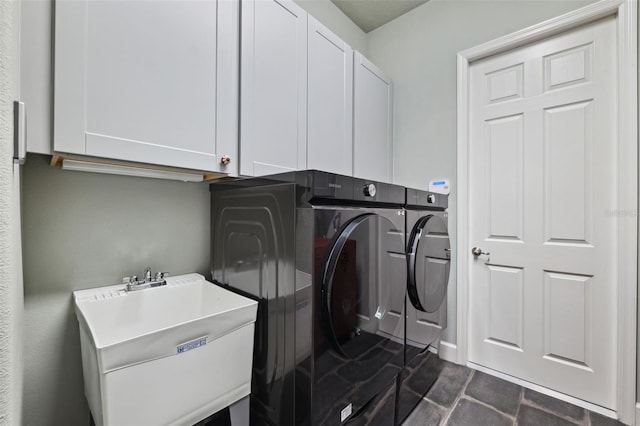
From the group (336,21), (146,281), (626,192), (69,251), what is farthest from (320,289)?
(336,21)

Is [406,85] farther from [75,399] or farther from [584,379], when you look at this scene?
[75,399]

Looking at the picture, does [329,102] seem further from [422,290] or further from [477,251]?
[477,251]

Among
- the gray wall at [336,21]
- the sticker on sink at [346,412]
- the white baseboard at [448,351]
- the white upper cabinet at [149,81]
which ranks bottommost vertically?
the white baseboard at [448,351]

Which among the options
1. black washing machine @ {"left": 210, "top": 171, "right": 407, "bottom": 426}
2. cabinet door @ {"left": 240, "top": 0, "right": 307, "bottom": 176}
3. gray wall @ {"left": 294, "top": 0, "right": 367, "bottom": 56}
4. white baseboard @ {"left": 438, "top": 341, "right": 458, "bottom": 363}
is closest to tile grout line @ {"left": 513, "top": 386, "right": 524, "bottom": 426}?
white baseboard @ {"left": 438, "top": 341, "right": 458, "bottom": 363}

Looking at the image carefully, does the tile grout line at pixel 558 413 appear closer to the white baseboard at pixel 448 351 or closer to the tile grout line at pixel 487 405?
the tile grout line at pixel 487 405

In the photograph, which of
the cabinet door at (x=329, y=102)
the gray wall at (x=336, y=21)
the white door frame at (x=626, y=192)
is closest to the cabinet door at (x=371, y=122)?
the cabinet door at (x=329, y=102)

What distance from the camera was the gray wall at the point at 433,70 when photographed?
7.36 ft

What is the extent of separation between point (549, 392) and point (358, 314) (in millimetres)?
1844

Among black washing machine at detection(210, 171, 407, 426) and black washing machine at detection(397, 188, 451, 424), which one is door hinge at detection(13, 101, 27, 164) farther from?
black washing machine at detection(397, 188, 451, 424)

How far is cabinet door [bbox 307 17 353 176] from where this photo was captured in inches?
70.6

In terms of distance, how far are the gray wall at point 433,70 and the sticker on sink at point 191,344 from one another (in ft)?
6.80

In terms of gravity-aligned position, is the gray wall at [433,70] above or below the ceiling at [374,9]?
below

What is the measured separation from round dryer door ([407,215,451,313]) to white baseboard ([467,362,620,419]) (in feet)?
2.61

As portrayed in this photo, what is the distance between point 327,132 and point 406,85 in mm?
1267
